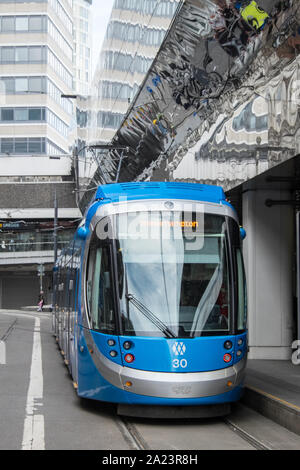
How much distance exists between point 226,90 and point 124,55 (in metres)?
12.3

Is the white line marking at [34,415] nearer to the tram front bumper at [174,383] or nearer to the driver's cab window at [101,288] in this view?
the tram front bumper at [174,383]

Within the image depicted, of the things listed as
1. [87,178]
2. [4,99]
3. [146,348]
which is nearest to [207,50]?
[146,348]

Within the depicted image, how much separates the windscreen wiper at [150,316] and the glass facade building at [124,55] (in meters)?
10.8

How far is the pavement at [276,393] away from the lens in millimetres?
9711

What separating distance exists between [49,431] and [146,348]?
4.88 ft

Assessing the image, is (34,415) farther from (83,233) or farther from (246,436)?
(246,436)

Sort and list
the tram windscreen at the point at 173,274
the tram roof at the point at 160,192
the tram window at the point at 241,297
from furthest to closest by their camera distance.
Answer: the tram roof at the point at 160,192
the tram window at the point at 241,297
the tram windscreen at the point at 173,274

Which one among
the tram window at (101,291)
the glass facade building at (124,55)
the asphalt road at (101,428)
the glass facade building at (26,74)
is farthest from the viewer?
the glass facade building at (26,74)

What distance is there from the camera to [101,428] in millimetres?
9367

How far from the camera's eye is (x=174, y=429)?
9477mm

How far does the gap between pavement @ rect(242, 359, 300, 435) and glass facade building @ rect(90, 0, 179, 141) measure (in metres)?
9.17

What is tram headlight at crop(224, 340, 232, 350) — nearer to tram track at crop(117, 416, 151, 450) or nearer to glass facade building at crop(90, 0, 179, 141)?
tram track at crop(117, 416, 151, 450)

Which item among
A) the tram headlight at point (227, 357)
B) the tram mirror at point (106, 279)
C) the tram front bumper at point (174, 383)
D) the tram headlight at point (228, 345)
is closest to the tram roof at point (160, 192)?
the tram mirror at point (106, 279)

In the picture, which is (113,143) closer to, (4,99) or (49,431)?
(49,431)
